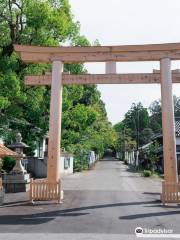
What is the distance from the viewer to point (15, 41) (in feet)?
82.4

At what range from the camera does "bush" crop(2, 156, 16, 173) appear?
75.5 feet

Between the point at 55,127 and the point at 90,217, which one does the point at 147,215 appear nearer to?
the point at 90,217

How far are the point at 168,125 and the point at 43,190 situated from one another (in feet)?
20.0

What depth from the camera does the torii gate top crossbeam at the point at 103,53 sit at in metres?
17.5

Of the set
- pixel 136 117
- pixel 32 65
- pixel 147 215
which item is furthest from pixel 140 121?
Answer: pixel 147 215

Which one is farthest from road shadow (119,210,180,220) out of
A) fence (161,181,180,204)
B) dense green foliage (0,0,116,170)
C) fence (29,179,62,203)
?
dense green foliage (0,0,116,170)

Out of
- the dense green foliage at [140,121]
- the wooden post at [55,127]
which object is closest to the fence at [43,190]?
the wooden post at [55,127]

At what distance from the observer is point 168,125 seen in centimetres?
1702

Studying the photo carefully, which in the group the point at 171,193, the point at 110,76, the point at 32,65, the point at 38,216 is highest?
the point at 32,65

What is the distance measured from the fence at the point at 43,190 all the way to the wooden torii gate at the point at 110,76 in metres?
0.06

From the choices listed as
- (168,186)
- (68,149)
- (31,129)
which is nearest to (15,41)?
(31,129)

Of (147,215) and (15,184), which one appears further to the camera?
(15,184)

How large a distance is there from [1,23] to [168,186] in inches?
617

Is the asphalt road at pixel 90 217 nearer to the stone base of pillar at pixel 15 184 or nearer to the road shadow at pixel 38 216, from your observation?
the road shadow at pixel 38 216
